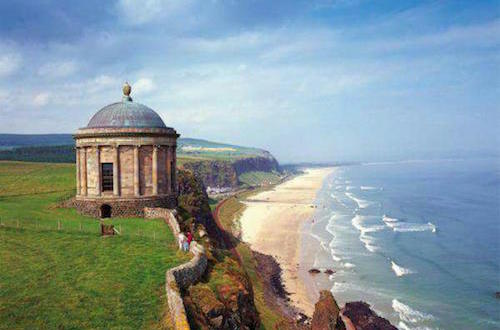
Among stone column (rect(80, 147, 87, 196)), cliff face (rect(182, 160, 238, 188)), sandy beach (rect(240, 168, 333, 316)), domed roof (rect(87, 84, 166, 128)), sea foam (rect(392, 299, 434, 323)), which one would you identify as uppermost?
domed roof (rect(87, 84, 166, 128))

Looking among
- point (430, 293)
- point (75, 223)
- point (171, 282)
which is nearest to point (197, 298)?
point (171, 282)

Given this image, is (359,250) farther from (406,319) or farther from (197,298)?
(197,298)

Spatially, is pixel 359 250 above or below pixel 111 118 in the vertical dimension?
below

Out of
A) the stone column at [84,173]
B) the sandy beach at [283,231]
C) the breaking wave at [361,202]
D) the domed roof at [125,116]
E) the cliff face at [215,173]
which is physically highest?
the domed roof at [125,116]

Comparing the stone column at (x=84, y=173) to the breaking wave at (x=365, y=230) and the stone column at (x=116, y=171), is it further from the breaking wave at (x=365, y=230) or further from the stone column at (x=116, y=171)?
the breaking wave at (x=365, y=230)

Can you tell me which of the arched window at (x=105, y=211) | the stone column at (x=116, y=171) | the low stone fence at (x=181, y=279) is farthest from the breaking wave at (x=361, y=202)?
the low stone fence at (x=181, y=279)

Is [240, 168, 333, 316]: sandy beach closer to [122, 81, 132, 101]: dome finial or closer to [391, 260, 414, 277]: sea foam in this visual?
[391, 260, 414, 277]: sea foam

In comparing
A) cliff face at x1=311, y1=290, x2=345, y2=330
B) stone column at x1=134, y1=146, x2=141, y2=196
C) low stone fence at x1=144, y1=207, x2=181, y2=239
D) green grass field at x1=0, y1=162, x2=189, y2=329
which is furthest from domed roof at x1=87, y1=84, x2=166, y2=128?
cliff face at x1=311, y1=290, x2=345, y2=330
